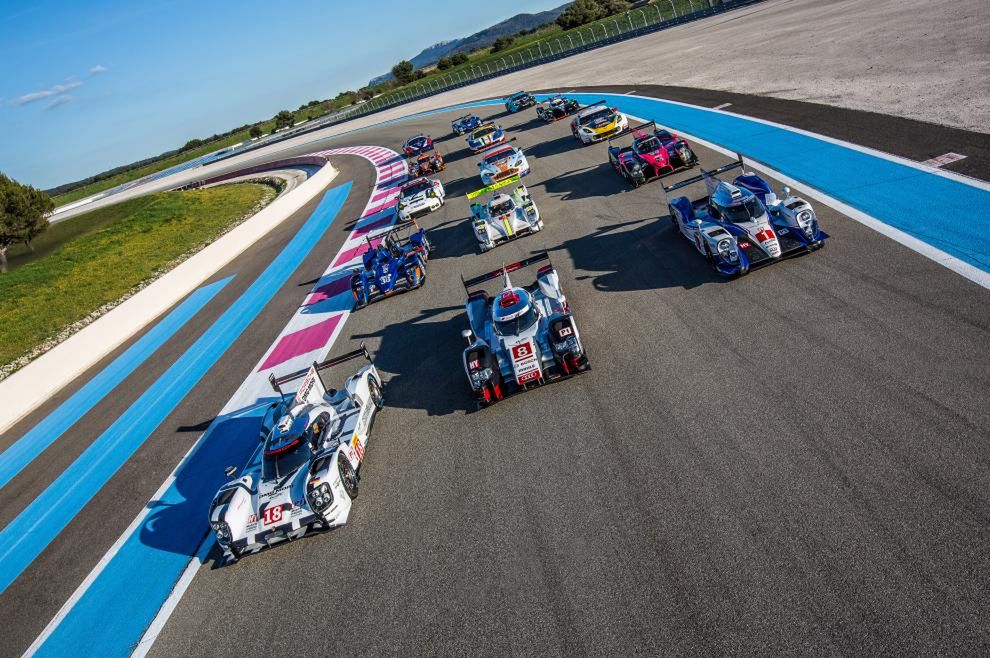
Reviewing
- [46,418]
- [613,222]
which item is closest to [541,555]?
[613,222]

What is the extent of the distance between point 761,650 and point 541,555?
2.87 meters

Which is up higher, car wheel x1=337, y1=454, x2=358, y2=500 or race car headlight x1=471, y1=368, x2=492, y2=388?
race car headlight x1=471, y1=368, x2=492, y2=388

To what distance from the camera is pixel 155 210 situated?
4669 cm

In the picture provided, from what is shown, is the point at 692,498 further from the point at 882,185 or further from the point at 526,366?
the point at 882,185

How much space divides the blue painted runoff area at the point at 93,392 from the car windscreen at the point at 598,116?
20.0 meters

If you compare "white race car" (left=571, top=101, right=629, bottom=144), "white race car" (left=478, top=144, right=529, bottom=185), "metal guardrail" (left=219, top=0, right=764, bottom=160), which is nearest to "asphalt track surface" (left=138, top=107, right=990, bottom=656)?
"white race car" (left=478, top=144, right=529, bottom=185)

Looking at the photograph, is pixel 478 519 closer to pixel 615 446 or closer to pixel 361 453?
pixel 615 446

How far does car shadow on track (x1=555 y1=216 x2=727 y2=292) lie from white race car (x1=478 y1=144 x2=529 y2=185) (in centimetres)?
921

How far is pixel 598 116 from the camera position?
28.2 metres

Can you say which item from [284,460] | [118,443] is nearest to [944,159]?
[284,460]

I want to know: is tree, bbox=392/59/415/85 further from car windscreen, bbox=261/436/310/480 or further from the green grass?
car windscreen, bbox=261/436/310/480

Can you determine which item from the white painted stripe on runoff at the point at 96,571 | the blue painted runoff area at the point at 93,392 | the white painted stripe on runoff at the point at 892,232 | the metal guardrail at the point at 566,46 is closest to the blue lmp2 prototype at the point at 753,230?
the white painted stripe on runoff at the point at 892,232

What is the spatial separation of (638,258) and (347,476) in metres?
9.53

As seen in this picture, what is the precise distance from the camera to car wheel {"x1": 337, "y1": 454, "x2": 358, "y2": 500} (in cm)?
996
